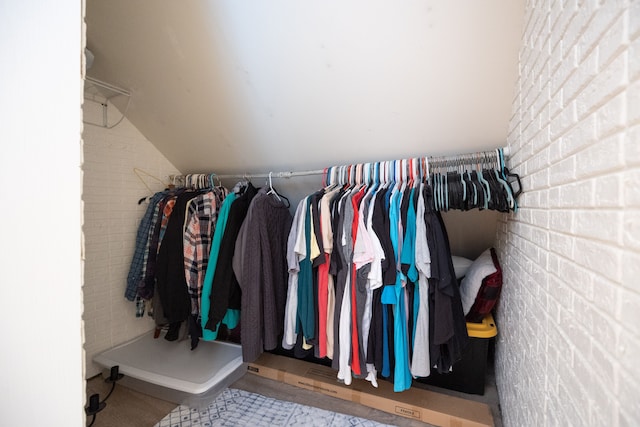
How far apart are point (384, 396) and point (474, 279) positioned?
86 centimetres

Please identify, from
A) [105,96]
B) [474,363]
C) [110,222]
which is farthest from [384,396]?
[105,96]

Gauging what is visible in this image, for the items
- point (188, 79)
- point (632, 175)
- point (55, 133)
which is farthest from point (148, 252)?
point (632, 175)

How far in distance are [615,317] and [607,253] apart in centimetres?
11

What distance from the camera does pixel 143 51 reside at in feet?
4.75

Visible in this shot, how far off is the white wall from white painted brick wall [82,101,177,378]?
1379mm

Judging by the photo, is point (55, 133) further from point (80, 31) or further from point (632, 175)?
point (632, 175)

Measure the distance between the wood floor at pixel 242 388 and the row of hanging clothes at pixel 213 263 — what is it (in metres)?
0.37

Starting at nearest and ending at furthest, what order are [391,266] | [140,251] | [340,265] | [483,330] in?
[391,266], [340,265], [483,330], [140,251]

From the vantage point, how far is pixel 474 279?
1.43 metres

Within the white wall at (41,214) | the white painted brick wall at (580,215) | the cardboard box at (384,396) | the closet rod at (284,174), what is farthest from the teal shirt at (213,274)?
the white painted brick wall at (580,215)

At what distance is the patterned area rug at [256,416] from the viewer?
4.57 ft

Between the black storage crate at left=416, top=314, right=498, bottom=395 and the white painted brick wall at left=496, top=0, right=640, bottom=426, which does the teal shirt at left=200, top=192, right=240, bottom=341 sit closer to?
the black storage crate at left=416, top=314, right=498, bottom=395

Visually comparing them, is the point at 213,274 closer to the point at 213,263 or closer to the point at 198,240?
the point at 213,263

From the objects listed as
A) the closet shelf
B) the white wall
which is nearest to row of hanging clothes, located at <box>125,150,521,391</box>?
the closet shelf
